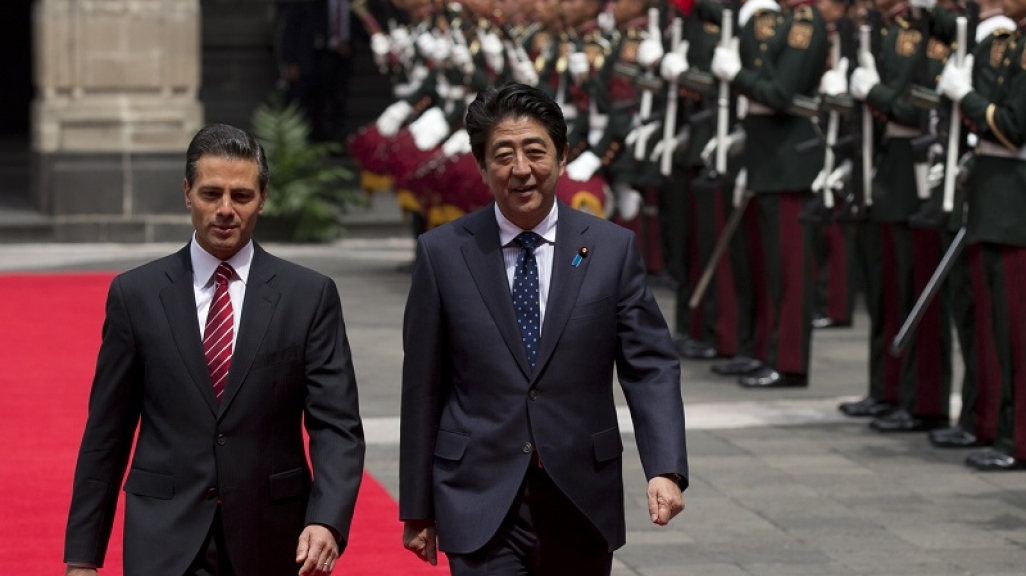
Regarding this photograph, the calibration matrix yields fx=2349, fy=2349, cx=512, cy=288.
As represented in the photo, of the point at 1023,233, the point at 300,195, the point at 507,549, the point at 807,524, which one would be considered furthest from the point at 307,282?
the point at 300,195

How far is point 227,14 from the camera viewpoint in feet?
74.6

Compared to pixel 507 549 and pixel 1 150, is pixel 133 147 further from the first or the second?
pixel 507 549

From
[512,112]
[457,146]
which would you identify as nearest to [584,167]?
[457,146]

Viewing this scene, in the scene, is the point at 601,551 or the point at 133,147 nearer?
the point at 601,551

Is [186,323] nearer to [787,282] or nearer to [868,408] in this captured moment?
[868,408]

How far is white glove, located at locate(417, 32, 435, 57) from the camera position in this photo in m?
16.3

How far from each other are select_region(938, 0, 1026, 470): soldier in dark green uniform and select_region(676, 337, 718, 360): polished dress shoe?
10.8 ft

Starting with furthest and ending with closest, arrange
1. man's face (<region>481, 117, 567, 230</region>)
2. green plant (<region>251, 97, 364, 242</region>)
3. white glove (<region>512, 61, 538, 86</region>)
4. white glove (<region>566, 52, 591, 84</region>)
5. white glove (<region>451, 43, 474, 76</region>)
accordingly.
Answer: green plant (<region>251, 97, 364, 242</region>) → white glove (<region>451, 43, 474, 76</region>) → white glove (<region>512, 61, 538, 86</region>) → white glove (<region>566, 52, 591, 84</region>) → man's face (<region>481, 117, 567, 230</region>)

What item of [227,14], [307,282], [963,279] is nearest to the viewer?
[307,282]

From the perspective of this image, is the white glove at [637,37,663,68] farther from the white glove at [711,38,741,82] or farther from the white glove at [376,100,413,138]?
the white glove at [376,100,413,138]

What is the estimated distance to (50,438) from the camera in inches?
364

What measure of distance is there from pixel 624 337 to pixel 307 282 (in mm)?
657

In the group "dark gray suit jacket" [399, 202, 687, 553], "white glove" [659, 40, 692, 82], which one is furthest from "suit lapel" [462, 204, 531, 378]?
"white glove" [659, 40, 692, 82]

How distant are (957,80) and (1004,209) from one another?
51 centimetres
